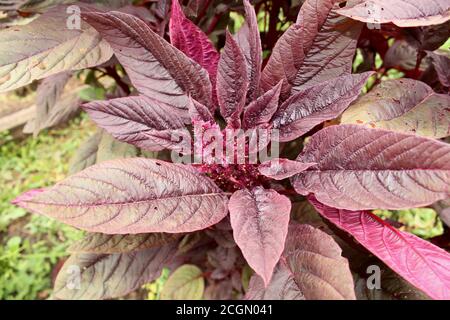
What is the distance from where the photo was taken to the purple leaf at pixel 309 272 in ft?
1.98

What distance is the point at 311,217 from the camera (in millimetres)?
1010

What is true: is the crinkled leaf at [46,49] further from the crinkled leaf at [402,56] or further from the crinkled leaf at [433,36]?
the crinkled leaf at [402,56]

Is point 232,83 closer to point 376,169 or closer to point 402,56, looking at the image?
point 376,169

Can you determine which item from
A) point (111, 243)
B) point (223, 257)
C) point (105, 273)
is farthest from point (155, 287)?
point (111, 243)

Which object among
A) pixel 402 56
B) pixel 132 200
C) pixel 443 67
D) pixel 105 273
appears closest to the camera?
pixel 132 200

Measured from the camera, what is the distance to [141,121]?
0.72 meters

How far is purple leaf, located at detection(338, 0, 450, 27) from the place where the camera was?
633 mm

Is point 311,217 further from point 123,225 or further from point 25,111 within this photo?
point 25,111

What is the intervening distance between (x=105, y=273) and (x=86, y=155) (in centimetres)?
41

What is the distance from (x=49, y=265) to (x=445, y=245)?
5.33 feet

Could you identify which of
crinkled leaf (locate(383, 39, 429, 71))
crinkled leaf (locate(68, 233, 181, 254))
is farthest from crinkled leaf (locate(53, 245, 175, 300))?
crinkled leaf (locate(383, 39, 429, 71))

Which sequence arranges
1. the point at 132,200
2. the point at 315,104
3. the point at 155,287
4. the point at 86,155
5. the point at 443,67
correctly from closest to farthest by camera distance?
the point at 132,200, the point at 315,104, the point at 443,67, the point at 86,155, the point at 155,287

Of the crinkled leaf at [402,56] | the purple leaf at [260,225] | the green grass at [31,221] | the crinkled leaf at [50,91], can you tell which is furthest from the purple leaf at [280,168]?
the green grass at [31,221]

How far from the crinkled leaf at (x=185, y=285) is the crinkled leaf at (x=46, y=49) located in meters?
0.72
